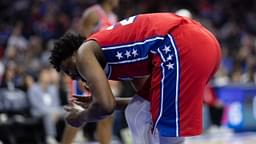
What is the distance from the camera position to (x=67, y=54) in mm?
3936

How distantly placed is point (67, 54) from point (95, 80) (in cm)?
32

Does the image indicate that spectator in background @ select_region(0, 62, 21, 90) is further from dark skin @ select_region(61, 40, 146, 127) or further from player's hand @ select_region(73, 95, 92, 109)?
dark skin @ select_region(61, 40, 146, 127)

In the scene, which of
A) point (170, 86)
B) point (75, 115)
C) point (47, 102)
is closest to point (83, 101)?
point (75, 115)

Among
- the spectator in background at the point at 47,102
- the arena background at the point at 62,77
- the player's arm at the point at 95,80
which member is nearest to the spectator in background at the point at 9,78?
the arena background at the point at 62,77

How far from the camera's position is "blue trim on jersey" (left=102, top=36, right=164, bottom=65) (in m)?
3.87

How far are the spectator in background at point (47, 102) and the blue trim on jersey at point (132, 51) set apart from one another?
206 inches

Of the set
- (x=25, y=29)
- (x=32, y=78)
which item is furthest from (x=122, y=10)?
(x=32, y=78)

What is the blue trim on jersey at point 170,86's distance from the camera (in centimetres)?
388

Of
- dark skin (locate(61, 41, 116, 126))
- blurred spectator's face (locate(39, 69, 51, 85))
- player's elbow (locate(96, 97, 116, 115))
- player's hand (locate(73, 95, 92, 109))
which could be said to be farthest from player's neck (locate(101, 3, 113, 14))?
player's elbow (locate(96, 97, 116, 115))

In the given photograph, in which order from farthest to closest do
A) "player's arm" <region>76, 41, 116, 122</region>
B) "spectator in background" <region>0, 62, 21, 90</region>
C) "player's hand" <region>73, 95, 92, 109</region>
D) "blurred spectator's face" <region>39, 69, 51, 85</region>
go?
1. "blurred spectator's face" <region>39, 69, 51, 85</region>
2. "spectator in background" <region>0, 62, 21, 90</region>
3. "player's hand" <region>73, 95, 92, 109</region>
4. "player's arm" <region>76, 41, 116, 122</region>

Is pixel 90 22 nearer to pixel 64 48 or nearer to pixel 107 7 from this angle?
pixel 107 7

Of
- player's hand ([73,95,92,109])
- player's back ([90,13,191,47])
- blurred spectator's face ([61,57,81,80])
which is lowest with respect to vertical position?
player's hand ([73,95,92,109])

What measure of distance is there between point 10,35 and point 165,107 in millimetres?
10499

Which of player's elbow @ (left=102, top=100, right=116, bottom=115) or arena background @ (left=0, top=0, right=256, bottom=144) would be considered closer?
player's elbow @ (left=102, top=100, right=116, bottom=115)
